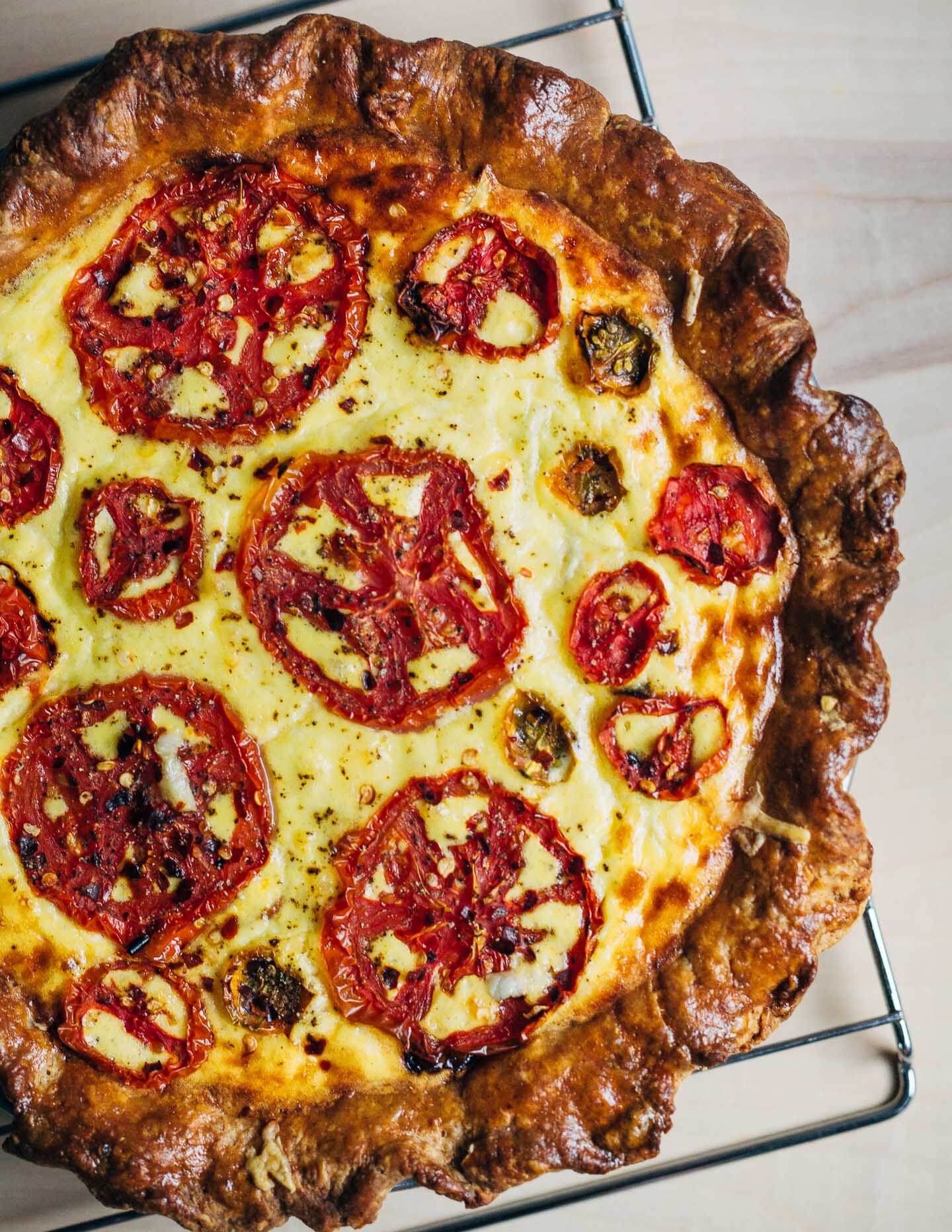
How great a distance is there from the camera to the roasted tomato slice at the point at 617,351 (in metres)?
2.65

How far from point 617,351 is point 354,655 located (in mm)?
927

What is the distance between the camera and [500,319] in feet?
8.70

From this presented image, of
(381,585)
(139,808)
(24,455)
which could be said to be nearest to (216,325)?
(24,455)

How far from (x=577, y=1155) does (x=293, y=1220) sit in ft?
3.33

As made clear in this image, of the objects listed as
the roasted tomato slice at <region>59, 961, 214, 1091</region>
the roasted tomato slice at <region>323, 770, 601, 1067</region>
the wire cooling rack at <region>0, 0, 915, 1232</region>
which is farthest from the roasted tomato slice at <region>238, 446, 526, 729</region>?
the wire cooling rack at <region>0, 0, 915, 1232</region>

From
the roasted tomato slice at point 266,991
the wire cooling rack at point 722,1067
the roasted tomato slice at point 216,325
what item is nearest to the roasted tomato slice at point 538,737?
the roasted tomato slice at point 266,991

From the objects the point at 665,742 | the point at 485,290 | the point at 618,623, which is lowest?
the point at 665,742

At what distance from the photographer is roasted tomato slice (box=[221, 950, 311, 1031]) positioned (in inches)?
103

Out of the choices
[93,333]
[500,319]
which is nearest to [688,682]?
[500,319]

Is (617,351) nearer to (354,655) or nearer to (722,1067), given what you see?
(354,655)

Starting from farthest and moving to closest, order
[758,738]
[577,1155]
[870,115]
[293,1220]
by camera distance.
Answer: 1. [870,115]
2. [293,1220]
3. [758,738]
4. [577,1155]

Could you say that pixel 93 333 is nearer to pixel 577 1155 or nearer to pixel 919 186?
pixel 577 1155

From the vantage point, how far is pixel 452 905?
2.59 m

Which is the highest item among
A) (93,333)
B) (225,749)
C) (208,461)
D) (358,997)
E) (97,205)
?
(97,205)
